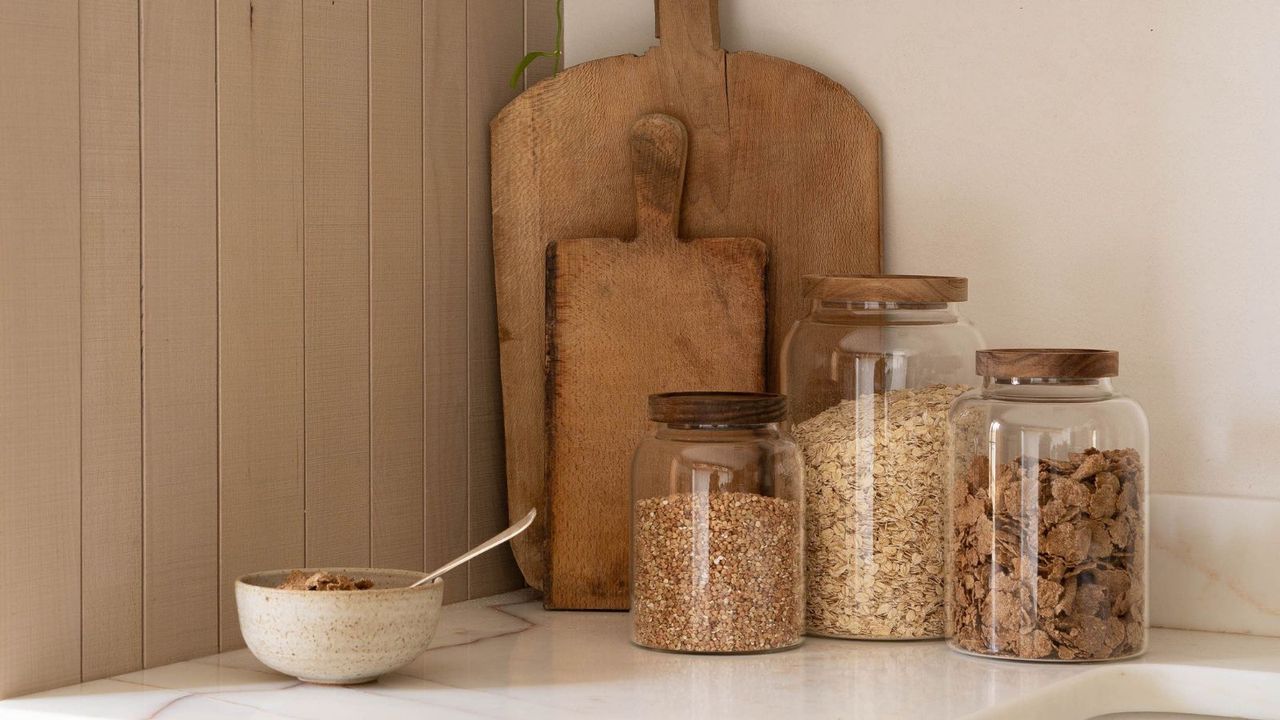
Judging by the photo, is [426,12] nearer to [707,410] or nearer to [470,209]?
[470,209]

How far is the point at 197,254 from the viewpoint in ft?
3.70

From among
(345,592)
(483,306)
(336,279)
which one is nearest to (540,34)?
(483,306)

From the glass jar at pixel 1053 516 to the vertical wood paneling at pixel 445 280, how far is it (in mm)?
522

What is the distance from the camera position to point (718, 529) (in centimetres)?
115

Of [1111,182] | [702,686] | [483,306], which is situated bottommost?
[702,686]

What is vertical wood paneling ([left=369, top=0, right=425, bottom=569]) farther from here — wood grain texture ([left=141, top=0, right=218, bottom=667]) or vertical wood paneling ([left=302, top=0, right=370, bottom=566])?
wood grain texture ([left=141, top=0, right=218, bottom=667])

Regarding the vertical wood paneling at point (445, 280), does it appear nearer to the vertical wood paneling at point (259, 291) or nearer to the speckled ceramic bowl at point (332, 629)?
the vertical wood paneling at point (259, 291)

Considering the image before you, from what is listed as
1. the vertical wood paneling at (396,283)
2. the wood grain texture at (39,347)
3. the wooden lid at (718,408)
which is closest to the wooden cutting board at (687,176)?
the vertical wood paneling at (396,283)

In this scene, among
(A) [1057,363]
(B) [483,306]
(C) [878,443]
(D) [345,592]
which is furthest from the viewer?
(B) [483,306]

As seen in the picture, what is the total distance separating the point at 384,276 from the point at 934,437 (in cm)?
54

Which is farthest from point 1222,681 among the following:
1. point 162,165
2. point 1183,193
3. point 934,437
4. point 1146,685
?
point 162,165

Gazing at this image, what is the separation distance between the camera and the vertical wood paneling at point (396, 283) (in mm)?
1312

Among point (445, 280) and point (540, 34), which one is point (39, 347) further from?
point (540, 34)

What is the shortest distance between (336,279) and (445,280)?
0.51 ft
